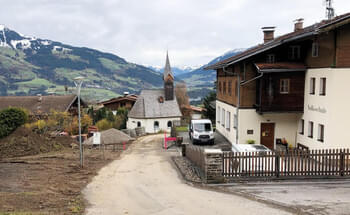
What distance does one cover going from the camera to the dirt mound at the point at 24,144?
1075 inches

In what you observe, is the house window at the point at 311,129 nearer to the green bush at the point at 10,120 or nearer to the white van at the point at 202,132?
the white van at the point at 202,132

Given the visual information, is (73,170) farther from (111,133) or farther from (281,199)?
(111,133)

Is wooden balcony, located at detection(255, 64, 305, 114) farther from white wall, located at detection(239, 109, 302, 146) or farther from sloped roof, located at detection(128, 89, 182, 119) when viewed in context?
sloped roof, located at detection(128, 89, 182, 119)

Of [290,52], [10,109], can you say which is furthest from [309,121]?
[10,109]

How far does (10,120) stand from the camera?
30.0 meters

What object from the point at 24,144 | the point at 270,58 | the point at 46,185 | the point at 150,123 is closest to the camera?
the point at 46,185

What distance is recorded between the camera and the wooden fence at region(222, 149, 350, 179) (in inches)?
591

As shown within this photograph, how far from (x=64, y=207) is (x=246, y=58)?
17.0 m

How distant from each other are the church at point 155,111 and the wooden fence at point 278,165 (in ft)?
154

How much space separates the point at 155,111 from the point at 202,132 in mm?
34921

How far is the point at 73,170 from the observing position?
18.6 metres

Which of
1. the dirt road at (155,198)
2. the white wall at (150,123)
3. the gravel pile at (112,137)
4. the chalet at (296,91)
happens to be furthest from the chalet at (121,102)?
the dirt road at (155,198)

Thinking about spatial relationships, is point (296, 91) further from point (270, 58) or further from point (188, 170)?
point (188, 170)

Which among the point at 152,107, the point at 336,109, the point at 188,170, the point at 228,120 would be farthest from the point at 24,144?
the point at 152,107
